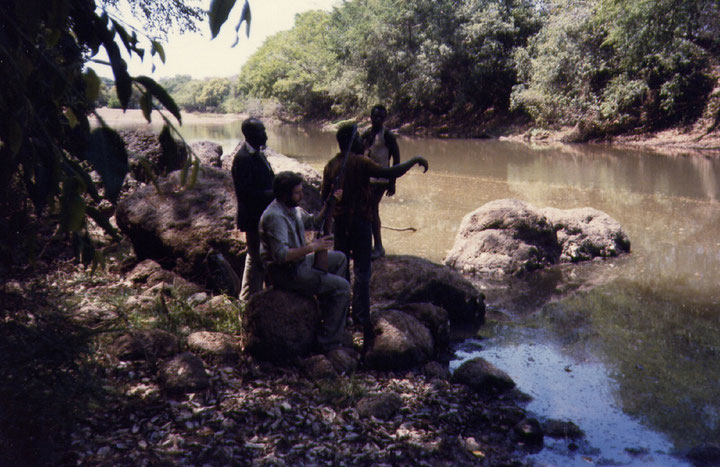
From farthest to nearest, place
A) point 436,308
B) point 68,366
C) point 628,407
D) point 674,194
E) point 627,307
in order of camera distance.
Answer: point 674,194
point 627,307
point 436,308
point 628,407
point 68,366

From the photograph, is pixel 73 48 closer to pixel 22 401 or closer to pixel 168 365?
pixel 22 401

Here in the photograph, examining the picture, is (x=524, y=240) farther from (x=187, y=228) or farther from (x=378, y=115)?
(x=187, y=228)

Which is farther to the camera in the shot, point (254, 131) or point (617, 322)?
point (617, 322)

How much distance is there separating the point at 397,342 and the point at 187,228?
122 inches

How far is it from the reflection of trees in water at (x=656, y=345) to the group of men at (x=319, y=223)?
2318 millimetres

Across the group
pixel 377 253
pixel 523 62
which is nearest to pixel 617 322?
pixel 377 253

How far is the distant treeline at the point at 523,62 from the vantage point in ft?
78.8

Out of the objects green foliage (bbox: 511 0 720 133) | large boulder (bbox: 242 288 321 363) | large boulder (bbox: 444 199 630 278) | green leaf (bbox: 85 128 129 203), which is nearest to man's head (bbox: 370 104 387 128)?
large boulder (bbox: 444 199 630 278)

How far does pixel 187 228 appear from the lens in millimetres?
6941

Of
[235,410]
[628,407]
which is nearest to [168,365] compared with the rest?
[235,410]

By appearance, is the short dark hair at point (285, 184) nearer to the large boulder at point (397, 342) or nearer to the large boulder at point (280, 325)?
the large boulder at point (280, 325)

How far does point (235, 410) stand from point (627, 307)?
486 cm

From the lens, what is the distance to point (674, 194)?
45.2 ft

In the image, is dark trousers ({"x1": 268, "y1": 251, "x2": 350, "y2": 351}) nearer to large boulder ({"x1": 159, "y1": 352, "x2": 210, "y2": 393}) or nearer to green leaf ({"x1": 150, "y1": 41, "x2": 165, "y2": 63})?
large boulder ({"x1": 159, "y1": 352, "x2": 210, "y2": 393})
